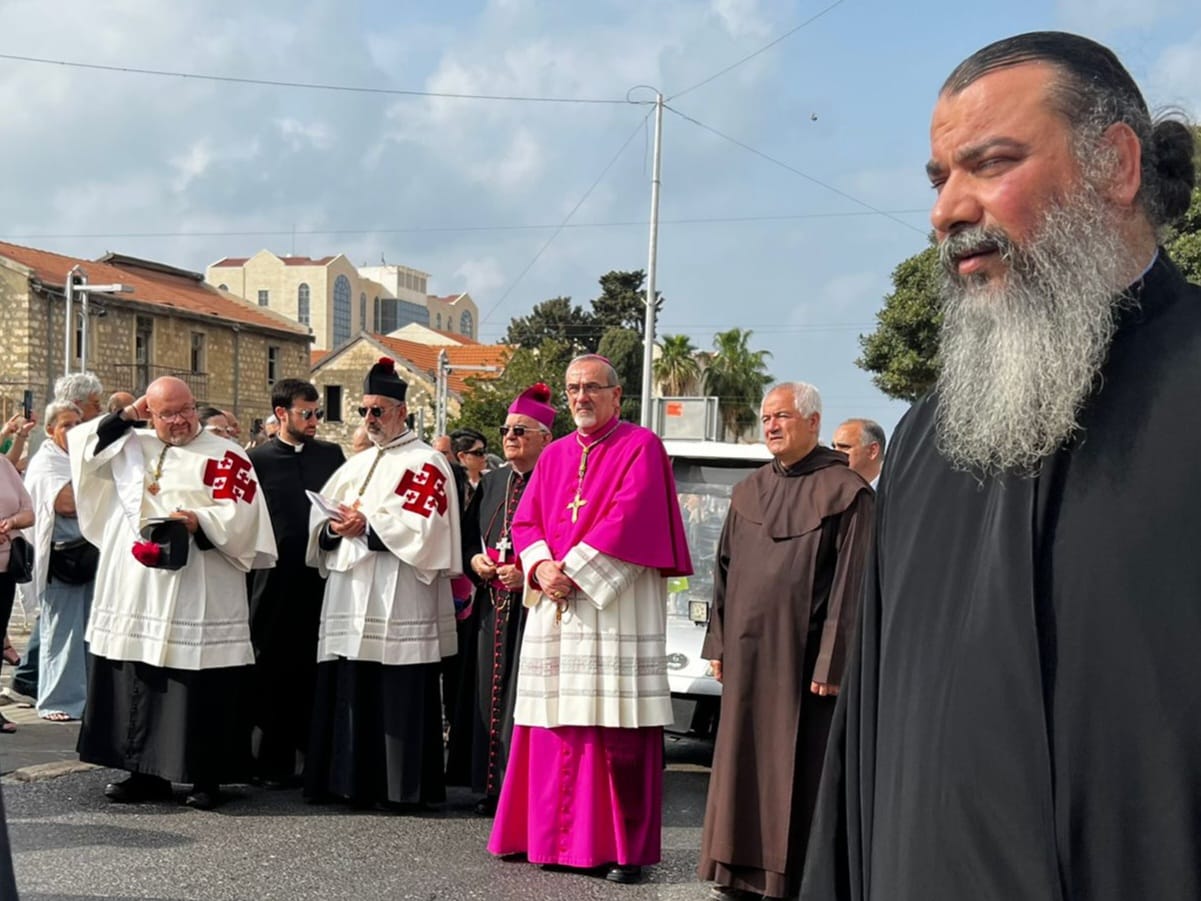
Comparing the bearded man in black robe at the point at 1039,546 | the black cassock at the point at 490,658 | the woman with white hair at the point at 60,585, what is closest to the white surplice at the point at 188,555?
the black cassock at the point at 490,658

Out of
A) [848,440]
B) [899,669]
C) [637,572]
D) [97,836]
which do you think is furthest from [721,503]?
[899,669]

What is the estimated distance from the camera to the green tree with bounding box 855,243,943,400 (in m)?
30.2

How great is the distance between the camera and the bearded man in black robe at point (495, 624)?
24.9 ft

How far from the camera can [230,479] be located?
7.68 meters

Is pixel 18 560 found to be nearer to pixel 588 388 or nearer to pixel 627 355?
pixel 588 388

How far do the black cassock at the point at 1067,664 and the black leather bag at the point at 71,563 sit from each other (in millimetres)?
8456

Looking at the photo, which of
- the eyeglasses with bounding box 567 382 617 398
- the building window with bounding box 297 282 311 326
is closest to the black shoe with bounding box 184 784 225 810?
the eyeglasses with bounding box 567 382 617 398

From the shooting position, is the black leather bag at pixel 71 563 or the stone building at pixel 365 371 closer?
the black leather bag at pixel 71 563

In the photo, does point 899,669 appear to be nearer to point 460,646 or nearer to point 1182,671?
point 1182,671

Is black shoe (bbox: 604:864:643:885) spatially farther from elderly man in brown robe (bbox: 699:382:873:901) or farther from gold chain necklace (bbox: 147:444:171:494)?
gold chain necklace (bbox: 147:444:171:494)

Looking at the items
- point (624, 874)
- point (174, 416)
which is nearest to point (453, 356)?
point (174, 416)

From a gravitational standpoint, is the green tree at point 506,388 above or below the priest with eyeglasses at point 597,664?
above

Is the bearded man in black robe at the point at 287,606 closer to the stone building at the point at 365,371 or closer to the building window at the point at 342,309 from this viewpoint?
the stone building at the point at 365,371

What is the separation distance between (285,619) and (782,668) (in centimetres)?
355
